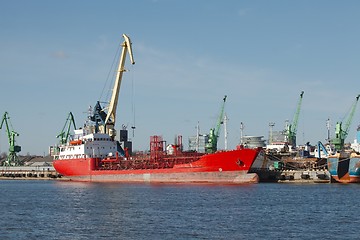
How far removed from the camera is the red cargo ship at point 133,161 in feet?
229

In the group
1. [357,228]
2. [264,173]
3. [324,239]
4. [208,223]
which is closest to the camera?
[324,239]

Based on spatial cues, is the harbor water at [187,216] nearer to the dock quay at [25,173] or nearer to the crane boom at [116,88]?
the crane boom at [116,88]

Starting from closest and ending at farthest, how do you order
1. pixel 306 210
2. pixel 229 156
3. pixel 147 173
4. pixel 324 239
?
pixel 324 239, pixel 306 210, pixel 229 156, pixel 147 173

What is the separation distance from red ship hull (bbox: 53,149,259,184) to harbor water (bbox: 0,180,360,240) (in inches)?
408

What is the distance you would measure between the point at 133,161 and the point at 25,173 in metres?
57.1

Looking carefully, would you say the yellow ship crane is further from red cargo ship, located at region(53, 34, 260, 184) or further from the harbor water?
the harbor water

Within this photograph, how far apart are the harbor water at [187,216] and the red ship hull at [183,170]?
1036 centimetres

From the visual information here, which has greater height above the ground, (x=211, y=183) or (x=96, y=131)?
(x=96, y=131)

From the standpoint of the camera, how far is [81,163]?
8862 centimetres

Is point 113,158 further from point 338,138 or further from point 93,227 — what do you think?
point 93,227

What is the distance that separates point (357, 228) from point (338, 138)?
7190cm

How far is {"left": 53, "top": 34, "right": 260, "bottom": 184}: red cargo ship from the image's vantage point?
69.7 m

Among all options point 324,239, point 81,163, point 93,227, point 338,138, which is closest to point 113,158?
point 81,163

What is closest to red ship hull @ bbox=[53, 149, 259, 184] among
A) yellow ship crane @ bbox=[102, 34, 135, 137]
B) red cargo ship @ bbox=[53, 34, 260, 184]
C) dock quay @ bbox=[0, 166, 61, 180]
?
red cargo ship @ bbox=[53, 34, 260, 184]
